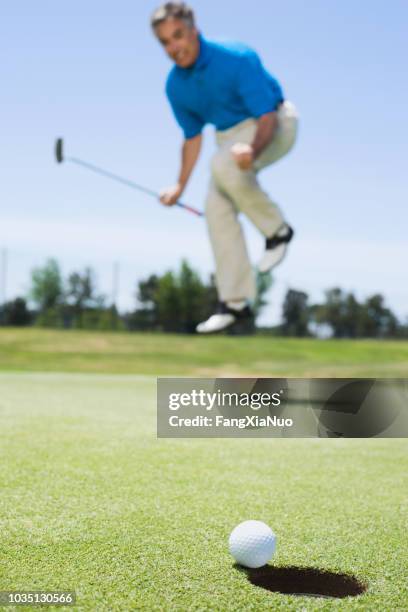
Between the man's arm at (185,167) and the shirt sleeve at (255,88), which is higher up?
the shirt sleeve at (255,88)

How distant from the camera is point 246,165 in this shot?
3023mm

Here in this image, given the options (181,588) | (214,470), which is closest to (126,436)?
(214,470)

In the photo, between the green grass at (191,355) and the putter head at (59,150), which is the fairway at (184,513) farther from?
the green grass at (191,355)

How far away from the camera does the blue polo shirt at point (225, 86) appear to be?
309 cm

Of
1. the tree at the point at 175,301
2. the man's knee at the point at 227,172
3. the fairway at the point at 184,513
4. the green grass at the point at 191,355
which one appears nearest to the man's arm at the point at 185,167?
the man's knee at the point at 227,172

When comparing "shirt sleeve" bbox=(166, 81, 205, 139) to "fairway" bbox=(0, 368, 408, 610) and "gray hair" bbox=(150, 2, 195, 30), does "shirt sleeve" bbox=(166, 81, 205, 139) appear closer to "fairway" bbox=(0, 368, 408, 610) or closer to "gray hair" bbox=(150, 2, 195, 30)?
"gray hair" bbox=(150, 2, 195, 30)

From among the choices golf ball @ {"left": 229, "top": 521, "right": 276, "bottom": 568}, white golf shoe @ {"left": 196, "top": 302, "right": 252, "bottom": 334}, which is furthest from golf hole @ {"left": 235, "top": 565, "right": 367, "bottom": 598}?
white golf shoe @ {"left": 196, "top": 302, "right": 252, "bottom": 334}

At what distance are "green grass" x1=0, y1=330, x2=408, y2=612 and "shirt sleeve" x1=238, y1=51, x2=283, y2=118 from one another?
89.2 inches

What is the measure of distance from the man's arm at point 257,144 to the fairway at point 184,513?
78.6 inches

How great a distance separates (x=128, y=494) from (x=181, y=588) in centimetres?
165

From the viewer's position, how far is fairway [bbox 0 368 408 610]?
324 centimetres

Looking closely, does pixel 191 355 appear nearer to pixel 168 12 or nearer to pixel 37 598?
pixel 37 598

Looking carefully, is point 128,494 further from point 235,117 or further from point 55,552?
point 235,117

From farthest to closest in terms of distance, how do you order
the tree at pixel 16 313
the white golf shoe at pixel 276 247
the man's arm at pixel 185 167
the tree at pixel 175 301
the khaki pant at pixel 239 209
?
1. the tree at pixel 16 313
2. the tree at pixel 175 301
3. the man's arm at pixel 185 167
4. the white golf shoe at pixel 276 247
5. the khaki pant at pixel 239 209
